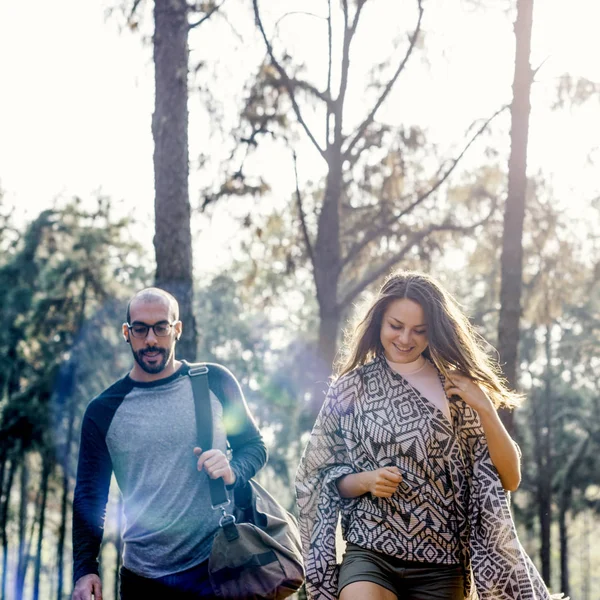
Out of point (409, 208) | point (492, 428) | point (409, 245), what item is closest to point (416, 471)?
point (492, 428)

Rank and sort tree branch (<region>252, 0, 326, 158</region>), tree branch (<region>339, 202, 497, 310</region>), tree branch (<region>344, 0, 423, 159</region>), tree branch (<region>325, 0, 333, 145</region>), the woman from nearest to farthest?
the woman, tree branch (<region>344, 0, 423, 159</region>), tree branch (<region>252, 0, 326, 158</region>), tree branch (<region>325, 0, 333, 145</region>), tree branch (<region>339, 202, 497, 310</region>)

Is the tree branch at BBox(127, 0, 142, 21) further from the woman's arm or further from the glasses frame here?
the woman's arm

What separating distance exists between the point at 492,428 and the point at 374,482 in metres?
0.67

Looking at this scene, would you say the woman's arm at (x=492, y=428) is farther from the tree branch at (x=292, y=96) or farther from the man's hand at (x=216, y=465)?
the tree branch at (x=292, y=96)

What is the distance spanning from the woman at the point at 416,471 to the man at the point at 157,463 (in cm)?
52

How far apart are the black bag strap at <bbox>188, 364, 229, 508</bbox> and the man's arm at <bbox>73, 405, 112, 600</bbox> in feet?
1.81

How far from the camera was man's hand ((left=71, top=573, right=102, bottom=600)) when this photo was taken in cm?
461

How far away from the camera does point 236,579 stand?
4.51 metres

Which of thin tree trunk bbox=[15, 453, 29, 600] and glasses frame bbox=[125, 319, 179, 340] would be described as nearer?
glasses frame bbox=[125, 319, 179, 340]

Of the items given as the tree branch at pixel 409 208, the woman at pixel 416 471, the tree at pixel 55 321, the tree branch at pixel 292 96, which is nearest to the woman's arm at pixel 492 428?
the woman at pixel 416 471

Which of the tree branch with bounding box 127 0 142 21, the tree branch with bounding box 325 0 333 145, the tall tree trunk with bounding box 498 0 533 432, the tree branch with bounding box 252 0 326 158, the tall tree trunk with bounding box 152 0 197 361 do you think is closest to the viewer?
the tall tree trunk with bounding box 152 0 197 361

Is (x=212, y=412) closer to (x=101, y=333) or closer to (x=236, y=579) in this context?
(x=236, y=579)

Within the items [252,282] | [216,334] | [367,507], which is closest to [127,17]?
[252,282]

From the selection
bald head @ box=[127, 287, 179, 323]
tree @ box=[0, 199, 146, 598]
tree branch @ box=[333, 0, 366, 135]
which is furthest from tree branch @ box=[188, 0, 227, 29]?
tree @ box=[0, 199, 146, 598]
